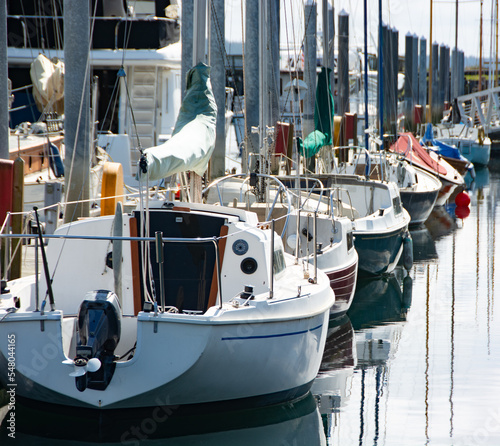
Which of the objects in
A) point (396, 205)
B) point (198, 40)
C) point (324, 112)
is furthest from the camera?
point (324, 112)

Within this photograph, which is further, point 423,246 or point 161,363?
point 423,246

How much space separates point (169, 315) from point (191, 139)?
2.17 meters

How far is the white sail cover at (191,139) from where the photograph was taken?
727 centimetres

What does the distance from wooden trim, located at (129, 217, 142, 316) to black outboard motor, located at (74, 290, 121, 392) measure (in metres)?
1.28

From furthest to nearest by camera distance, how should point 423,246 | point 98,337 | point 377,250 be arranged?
point 423,246
point 377,250
point 98,337

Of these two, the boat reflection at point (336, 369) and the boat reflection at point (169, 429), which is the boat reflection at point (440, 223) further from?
the boat reflection at point (169, 429)

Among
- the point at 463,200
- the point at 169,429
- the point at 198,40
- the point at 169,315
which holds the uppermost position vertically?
the point at 198,40

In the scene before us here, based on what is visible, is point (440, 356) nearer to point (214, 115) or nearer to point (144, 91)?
point (214, 115)

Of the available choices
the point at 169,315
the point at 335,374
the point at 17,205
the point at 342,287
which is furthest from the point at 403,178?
the point at 169,315

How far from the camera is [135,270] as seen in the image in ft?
27.2

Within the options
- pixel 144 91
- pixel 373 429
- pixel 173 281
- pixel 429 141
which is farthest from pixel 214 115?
pixel 429 141

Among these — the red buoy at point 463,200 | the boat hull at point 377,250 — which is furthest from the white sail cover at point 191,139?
the red buoy at point 463,200

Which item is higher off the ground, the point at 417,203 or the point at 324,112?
the point at 324,112

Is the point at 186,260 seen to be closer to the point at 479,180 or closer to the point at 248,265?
the point at 248,265
